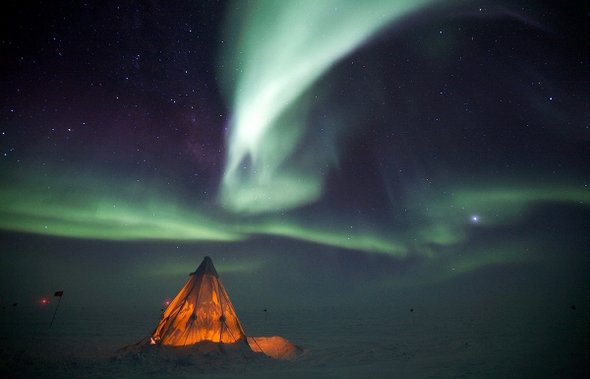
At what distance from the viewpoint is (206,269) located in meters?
17.6

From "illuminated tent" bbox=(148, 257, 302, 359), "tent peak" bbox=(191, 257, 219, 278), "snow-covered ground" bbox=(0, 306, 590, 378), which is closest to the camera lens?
"snow-covered ground" bbox=(0, 306, 590, 378)

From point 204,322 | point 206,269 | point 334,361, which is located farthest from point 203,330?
point 334,361

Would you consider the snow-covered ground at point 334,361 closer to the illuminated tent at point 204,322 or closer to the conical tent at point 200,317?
the illuminated tent at point 204,322

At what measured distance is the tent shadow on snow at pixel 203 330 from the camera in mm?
14719

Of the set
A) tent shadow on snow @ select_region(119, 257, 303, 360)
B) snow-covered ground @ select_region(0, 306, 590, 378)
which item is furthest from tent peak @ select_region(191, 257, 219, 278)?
snow-covered ground @ select_region(0, 306, 590, 378)

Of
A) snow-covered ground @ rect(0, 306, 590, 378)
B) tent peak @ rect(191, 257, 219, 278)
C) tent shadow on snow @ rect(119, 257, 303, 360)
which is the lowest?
snow-covered ground @ rect(0, 306, 590, 378)

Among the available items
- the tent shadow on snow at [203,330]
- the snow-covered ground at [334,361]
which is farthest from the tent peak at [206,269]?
the snow-covered ground at [334,361]

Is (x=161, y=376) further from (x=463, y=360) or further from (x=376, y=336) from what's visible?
(x=376, y=336)

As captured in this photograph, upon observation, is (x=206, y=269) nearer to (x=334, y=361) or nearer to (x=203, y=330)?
(x=203, y=330)

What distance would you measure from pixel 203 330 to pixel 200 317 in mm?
652

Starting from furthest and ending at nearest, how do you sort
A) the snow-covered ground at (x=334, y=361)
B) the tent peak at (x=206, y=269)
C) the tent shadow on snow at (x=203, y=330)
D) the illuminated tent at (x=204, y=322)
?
the tent peak at (x=206, y=269) < the illuminated tent at (x=204, y=322) < the tent shadow on snow at (x=203, y=330) < the snow-covered ground at (x=334, y=361)

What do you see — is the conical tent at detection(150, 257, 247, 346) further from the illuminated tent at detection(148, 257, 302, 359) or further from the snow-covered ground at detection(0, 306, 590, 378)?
the snow-covered ground at detection(0, 306, 590, 378)

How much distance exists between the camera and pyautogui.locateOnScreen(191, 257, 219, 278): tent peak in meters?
17.5

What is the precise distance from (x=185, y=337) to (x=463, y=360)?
511 inches
